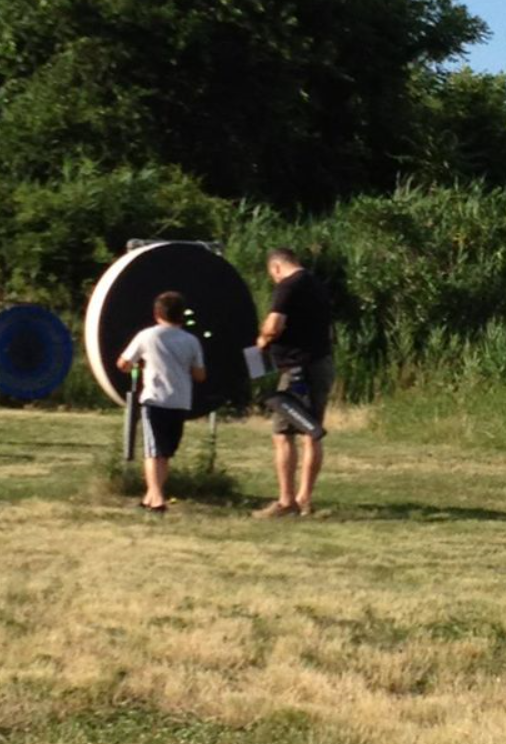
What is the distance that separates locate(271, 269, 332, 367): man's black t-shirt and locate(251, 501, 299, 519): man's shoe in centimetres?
98

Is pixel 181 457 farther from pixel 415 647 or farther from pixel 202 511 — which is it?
pixel 415 647

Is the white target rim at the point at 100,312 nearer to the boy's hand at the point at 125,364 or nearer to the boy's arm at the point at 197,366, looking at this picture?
the boy's hand at the point at 125,364

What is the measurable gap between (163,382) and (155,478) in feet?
2.18

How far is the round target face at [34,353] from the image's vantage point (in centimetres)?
2014

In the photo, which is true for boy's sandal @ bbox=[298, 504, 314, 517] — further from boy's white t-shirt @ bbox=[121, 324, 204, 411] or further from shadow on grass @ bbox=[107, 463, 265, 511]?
boy's white t-shirt @ bbox=[121, 324, 204, 411]

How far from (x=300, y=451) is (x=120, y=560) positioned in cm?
643

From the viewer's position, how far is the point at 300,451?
1683 cm

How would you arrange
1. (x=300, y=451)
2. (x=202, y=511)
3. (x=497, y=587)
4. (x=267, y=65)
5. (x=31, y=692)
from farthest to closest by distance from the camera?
1. (x=267, y=65)
2. (x=300, y=451)
3. (x=202, y=511)
4. (x=497, y=587)
5. (x=31, y=692)

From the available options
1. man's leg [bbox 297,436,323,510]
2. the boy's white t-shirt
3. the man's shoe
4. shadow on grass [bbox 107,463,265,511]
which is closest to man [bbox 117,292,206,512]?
the boy's white t-shirt

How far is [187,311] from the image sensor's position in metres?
14.2

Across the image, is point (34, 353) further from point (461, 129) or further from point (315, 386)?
point (461, 129)

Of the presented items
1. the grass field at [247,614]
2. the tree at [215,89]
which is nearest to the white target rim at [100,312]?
the grass field at [247,614]

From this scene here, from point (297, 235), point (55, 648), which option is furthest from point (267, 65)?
point (55, 648)

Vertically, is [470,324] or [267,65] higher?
[267,65]
